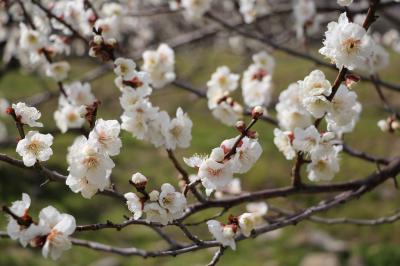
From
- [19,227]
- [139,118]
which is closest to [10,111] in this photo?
[19,227]

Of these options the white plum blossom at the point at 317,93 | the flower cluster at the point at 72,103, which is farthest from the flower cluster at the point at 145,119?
the flower cluster at the point at 72,103

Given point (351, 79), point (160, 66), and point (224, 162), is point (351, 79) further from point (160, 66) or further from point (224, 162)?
point (160, 66)

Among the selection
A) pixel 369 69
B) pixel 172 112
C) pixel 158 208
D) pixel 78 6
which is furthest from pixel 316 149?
pixel 172 112

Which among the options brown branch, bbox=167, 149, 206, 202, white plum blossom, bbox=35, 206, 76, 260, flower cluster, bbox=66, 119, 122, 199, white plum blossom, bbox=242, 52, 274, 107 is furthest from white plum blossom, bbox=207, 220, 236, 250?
white plum blossom, bbox=242, 52, 274, 107

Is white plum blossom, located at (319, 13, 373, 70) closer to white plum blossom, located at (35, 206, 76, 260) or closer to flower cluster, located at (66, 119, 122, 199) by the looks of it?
flower cluster, located at (66, 119, 122, 199)

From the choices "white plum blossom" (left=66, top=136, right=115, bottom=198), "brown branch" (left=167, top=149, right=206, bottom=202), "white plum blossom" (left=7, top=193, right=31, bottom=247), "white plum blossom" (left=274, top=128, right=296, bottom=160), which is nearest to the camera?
"white plum blossom" (left=7, top=193, right=31, bottom=247)

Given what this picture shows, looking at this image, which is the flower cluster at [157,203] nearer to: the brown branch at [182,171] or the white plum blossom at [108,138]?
the white plum blossom at [108,138]

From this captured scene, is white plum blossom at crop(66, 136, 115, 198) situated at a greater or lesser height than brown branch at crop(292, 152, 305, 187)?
lesser
